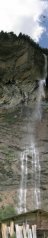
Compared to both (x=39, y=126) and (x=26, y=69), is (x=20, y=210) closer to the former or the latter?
(x=39, y=126)

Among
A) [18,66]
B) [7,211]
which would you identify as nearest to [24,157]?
[7,211]

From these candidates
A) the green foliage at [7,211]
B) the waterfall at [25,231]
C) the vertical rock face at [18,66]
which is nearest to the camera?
the waterfall at [25,231]

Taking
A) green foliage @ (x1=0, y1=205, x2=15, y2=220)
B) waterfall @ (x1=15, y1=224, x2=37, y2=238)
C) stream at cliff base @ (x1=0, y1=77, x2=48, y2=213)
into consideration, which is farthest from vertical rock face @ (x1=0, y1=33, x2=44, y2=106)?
waterfall @ (x1=15, y1=224, x2=37, y2=238)

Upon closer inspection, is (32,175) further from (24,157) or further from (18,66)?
(18,66)

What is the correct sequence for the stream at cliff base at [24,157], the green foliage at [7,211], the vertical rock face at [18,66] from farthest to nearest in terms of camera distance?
the vertical rock face at [18,66] → the stream at cliff base at [24,157] → the green foliage at [7,211]

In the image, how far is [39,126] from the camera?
43.5 metres

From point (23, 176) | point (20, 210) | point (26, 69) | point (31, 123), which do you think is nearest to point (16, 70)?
point (26, 69)

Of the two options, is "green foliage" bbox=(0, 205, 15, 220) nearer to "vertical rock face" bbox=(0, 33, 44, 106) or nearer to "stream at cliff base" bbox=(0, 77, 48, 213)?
"stream at cliff base" bbox=(0, 77, 48, 213)

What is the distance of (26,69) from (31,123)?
8.44 meters

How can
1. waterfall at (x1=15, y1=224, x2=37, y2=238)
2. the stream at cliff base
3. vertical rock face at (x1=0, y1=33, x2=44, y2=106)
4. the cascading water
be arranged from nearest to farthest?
waterfall at (x1=15, y1=224, x2=37, y2=238), the cascading water, the stream at cliff base, vertical rock face at (x1=0, y1=33, x2=44, y2=106)

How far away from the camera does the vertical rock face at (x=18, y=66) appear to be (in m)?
49.6

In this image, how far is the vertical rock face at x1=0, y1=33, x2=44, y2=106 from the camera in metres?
49.6

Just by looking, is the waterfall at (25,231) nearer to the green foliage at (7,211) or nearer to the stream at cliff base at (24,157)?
the green foliage at (7,211)

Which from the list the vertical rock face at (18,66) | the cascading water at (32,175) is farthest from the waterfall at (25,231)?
the vertical rock face at (18,66)
